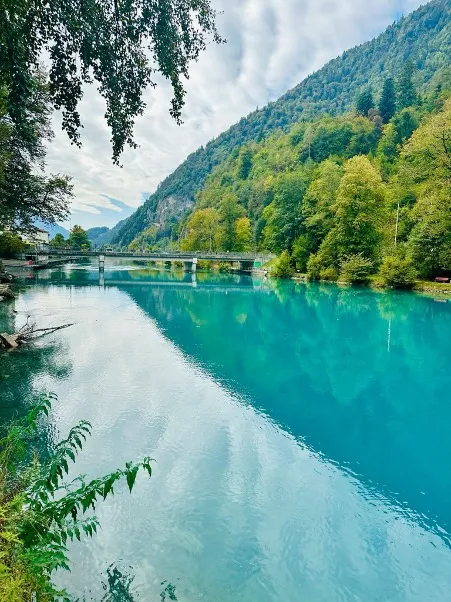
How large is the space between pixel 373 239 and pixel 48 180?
4014cm

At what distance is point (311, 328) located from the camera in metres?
24.2

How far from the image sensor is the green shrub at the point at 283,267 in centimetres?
6316

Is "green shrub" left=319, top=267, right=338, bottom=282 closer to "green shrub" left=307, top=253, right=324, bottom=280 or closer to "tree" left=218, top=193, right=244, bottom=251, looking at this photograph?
"green shrub" left=307, top=253, right=324, bottom=280

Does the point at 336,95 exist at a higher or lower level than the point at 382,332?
higher

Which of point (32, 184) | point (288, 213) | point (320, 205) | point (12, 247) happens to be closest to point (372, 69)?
point (288, 213)

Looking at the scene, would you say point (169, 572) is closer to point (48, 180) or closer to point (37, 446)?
point (37, 446)

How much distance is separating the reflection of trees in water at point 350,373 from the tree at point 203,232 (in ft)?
207

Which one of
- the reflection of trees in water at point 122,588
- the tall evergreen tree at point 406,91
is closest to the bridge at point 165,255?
the tall evergreen tree at point 406,91

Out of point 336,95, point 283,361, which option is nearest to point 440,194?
point 283,361

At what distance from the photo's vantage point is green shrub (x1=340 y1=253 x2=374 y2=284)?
160 feet

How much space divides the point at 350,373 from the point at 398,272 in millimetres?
31056

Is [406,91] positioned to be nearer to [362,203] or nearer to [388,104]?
[388,104]

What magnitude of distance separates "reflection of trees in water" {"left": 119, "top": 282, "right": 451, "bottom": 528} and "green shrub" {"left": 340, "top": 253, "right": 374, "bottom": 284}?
51.7ft

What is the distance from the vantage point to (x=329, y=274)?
5412 centimetres
